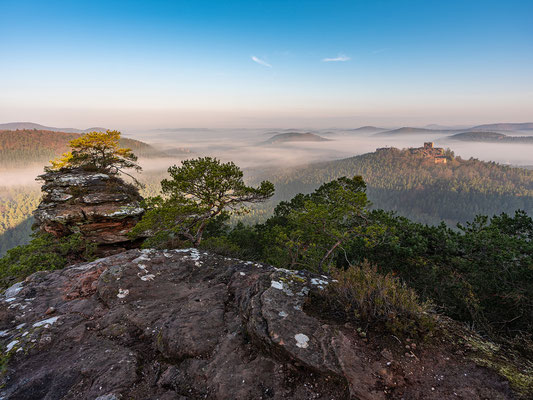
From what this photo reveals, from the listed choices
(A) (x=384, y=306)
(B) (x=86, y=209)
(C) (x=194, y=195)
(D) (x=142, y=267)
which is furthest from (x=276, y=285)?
(B) (x=86, y=209)

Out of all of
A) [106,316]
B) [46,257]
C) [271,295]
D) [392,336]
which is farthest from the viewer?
→ [46,257]

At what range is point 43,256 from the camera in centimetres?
Answer: 1515

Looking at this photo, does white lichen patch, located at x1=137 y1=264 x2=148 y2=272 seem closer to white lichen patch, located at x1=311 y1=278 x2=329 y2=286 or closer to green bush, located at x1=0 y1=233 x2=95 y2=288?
white lichen patch, located at x1=311 y1=278 x2=329 y2=286

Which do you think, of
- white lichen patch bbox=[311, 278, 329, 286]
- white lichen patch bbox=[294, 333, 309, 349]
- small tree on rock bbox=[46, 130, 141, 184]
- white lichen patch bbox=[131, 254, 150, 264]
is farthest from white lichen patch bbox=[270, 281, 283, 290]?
small tree on rock bbox=[46, 130, 141, 184]

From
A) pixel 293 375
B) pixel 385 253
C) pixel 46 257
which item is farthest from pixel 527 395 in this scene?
pixel 46 257

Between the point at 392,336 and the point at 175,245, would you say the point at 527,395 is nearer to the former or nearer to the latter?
the point at 392,336

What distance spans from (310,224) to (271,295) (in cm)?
923

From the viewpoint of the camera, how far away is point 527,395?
313cm

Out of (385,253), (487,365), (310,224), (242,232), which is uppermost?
(487,365)

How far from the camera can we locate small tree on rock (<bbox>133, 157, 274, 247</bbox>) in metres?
13.3

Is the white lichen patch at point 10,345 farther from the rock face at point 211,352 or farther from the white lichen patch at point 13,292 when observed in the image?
the white lichen patch at point 13,292

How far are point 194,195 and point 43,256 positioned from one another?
10948mm

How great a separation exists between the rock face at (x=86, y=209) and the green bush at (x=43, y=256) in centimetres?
90

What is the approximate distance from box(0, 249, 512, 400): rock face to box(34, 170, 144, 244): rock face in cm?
1215
